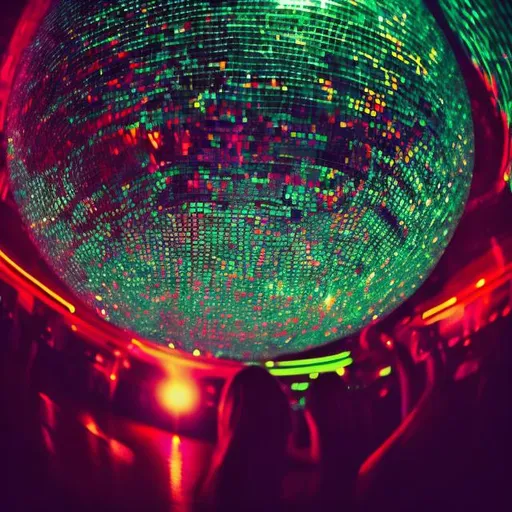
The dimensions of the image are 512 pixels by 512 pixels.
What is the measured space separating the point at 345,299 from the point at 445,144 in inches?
4.5

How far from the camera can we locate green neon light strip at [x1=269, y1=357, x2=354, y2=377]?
0.74 meters

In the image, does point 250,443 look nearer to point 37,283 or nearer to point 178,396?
point 178,396

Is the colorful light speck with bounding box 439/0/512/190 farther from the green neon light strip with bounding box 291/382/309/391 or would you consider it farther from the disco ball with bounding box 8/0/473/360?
the green neon light strip with bounding box 291/382/309/391

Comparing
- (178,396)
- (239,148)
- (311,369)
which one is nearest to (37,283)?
(178,396)

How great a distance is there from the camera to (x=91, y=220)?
0.47m

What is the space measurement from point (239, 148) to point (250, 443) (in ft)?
0.98

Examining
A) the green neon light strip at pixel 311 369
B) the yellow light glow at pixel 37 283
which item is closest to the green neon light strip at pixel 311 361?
the green neon light strip at pixel 311 369

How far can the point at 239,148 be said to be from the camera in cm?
43

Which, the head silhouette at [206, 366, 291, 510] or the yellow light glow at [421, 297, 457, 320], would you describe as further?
the yellow light glow at [421, 297, 457, 320]

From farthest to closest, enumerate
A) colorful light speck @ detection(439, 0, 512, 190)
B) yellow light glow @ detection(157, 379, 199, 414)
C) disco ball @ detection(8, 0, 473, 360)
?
yellow light glow @ detection(157, 379, 199, 414), colorful light speck @ detection(439, 0, 512, 190), disco ball @ detection(8, 0, 473, 360)

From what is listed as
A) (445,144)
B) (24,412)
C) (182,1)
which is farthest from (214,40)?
(24,412)

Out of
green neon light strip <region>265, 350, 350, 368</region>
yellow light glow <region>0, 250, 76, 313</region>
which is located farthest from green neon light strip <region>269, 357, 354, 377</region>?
yellow light glow <region>0, 250, 76, 313</region>

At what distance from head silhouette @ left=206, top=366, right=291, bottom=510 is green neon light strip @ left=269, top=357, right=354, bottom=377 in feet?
0.09

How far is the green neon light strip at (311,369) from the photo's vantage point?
2.43 feet
